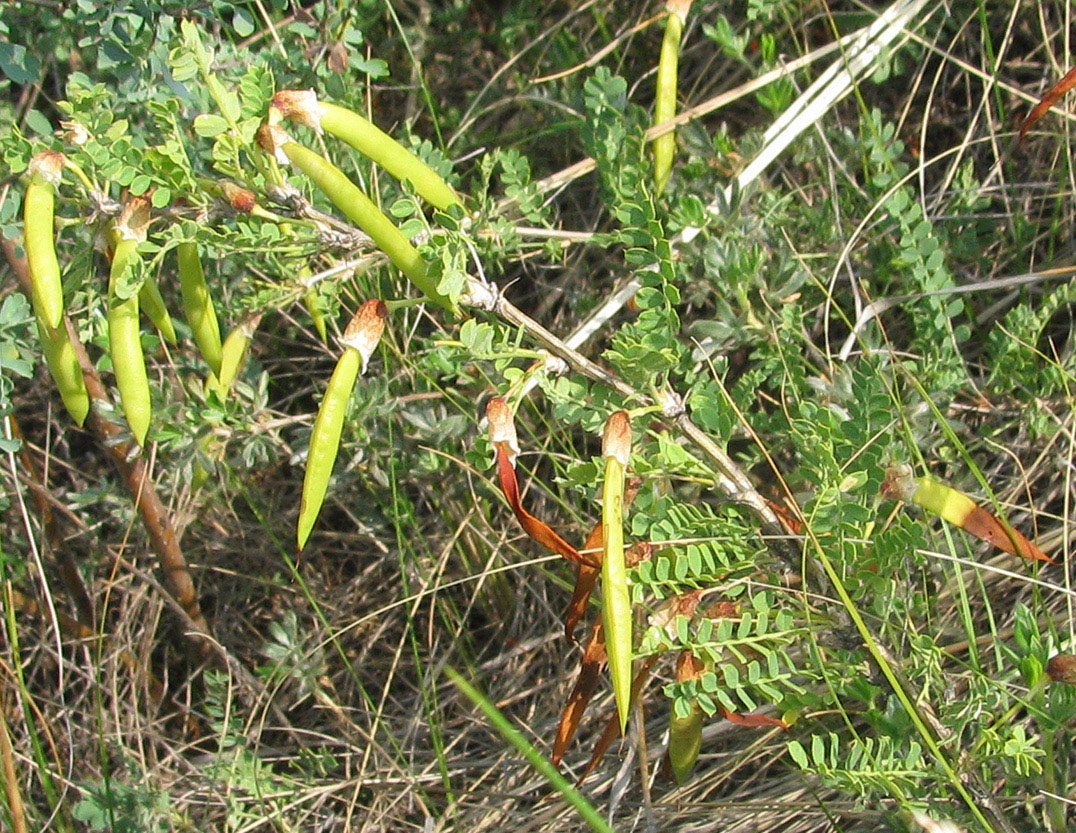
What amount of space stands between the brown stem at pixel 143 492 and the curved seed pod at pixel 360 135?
2.47 feet

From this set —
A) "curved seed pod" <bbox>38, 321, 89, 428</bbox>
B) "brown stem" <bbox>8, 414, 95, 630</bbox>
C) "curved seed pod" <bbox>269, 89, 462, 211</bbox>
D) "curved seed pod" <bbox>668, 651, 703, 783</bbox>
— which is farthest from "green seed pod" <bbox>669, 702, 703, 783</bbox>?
"brown stem" <bbox>8, 414, 95, 630</bbox>

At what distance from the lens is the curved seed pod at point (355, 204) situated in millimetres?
1108

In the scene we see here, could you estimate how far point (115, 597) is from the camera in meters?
2.26

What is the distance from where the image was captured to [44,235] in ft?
3.70

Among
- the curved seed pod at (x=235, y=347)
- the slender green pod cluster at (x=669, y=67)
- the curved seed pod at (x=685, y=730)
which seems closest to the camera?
the curved seed pod at (x=685, y=730)

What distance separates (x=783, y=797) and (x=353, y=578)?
103 centimetres

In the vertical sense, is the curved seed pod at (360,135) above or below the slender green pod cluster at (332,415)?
above

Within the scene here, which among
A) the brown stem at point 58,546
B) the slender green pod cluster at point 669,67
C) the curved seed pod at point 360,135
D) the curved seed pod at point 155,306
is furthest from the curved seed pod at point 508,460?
the brown stem at point 58,546

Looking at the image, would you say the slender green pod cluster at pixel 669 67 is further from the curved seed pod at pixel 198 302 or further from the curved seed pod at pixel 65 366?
the curved seed pod at pixel 65 366

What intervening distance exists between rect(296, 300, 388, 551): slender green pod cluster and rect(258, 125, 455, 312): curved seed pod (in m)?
0.08

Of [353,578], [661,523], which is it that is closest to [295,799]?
[353,578]

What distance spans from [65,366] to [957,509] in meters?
1.23

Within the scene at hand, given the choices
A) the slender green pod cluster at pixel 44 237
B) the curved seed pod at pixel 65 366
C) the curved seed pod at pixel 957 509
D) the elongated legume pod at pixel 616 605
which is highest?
the slender green pod cluster at pixel 44 237

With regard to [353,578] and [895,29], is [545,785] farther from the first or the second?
[895,29]
